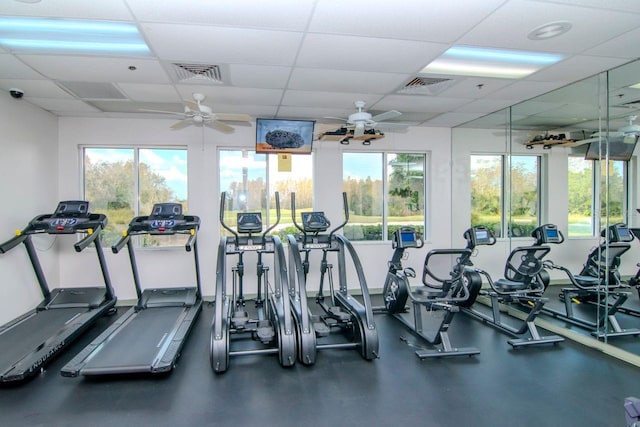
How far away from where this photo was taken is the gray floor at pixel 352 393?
8.75 ft

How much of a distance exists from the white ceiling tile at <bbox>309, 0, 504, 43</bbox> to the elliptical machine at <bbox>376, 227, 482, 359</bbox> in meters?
2.20

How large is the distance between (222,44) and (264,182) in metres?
3.24

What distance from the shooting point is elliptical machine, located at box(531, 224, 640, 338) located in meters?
3.97

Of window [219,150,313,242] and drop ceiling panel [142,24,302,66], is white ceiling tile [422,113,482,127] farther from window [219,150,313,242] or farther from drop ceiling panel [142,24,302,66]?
drop ceiling panel [142,24,302,66]

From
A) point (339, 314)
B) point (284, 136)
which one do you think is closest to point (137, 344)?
point (339, 314)

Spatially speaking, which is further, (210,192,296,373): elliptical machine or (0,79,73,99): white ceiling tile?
(0,79,73,99): white ceiling tile

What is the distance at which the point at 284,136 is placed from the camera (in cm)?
579

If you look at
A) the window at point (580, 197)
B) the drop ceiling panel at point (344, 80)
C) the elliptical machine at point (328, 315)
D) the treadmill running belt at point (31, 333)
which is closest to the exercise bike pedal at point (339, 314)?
the elliptical machine at point (328, 315)

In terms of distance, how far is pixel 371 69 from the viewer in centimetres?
368

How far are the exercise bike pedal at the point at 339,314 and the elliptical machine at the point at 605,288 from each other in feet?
9.23

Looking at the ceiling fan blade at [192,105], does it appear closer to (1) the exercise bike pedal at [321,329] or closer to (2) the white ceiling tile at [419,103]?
(2) the white ceiling tile at [419,103]

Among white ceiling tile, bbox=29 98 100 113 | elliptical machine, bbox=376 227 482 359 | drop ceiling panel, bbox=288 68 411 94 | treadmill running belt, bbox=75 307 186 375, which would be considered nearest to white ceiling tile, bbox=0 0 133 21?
drop ceiling panel, bbox=288 68 411 94

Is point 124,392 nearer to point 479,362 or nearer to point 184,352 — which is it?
point 184,352

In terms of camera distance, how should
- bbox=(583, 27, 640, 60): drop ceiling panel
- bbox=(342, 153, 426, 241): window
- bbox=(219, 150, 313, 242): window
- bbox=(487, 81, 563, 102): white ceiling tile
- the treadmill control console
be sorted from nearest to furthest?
bbox=(583, 27, 640, 60): drop ceiling panel → bbox=(487, 81, 563, 102): white ceiling tile → the treadmill control console → bbox=(219, 150, 313, 242): window → bbox=(342, 153, 426, 241): window
